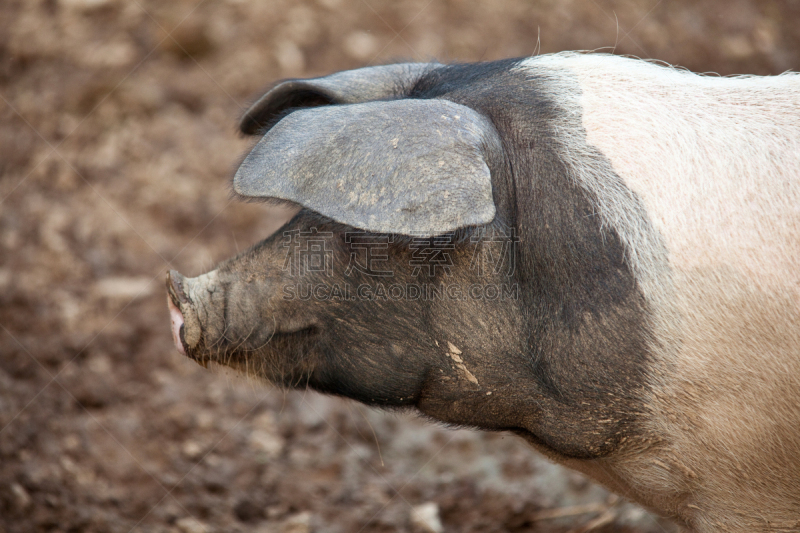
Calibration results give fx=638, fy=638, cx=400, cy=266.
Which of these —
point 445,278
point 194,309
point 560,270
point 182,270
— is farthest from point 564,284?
point 182,270

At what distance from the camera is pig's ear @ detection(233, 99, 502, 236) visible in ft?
3.95

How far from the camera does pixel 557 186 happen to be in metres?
1.41

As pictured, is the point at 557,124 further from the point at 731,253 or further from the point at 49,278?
the point at 49,278

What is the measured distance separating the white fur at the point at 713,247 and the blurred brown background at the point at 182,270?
149cm

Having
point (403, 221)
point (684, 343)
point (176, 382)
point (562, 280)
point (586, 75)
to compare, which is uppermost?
point (586, 75)

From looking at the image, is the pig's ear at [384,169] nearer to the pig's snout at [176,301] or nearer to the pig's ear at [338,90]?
the pig's ear at [338,90]

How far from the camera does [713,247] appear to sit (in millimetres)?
1318

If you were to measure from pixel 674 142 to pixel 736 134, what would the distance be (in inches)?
5.3

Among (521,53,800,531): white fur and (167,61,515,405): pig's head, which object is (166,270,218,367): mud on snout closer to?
(167,61,515,405): pig's head

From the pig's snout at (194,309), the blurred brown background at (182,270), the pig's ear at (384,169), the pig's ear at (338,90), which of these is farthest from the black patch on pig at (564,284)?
the blurred brown background at (182,270)

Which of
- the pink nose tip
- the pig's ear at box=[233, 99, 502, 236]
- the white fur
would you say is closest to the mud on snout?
the pink nose tip

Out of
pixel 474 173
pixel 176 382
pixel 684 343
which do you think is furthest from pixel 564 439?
pixel 176 382

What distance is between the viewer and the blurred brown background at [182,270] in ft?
8.93

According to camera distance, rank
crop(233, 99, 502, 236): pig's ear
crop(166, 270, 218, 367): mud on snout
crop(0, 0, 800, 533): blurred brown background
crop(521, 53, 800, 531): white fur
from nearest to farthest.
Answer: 1. crop(233, 99, 502, 236): pig's ear
2. crop(521, 53, 800, 531): white fur
3. crop(166, 270, 218, 367): mud on snout
4. crop(0, 0, 800, 533): blurred brown background
